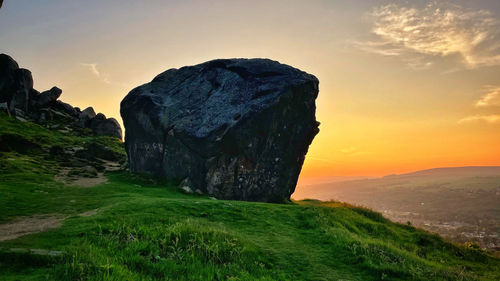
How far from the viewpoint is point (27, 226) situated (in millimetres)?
16469

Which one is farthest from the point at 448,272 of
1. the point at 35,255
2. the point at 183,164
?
the point at 183,164

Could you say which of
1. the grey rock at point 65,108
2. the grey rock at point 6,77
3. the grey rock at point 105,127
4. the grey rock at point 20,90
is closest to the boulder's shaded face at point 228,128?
the grey rock at point 105,127

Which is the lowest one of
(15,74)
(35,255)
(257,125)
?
(35,255)

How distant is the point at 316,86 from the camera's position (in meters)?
42.7

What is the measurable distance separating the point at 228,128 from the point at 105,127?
59.9 metres

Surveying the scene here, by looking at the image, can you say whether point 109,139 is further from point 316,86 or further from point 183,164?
point 316,86

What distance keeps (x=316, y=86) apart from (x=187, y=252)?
3457 centimetres

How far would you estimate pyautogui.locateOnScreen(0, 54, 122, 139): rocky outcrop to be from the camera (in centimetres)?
7466

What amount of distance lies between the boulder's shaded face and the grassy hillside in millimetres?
10027

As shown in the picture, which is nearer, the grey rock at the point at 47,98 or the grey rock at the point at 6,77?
the grey rock at the point at 6,77

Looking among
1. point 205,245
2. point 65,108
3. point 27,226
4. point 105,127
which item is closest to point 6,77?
point 65,108

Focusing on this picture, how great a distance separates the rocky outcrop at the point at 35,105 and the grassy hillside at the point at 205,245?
55526 millimetres

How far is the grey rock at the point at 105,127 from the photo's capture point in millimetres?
81644

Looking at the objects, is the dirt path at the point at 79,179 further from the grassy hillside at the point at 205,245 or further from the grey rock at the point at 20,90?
the grey rock at the point at 20,90
